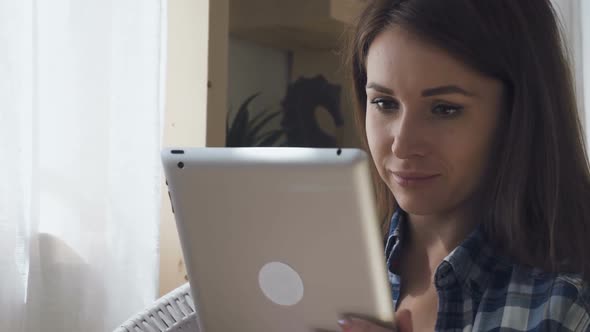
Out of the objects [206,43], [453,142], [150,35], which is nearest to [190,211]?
[453,142]

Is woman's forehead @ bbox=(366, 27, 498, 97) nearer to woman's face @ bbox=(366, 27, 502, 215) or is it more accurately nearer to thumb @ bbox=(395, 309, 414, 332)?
woman's face @ bbox=(366, 27, 502, 215)

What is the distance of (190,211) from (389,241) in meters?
0.35

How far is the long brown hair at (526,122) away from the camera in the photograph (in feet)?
3.18

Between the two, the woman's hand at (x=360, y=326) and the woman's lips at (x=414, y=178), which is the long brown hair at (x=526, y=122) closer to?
the woman's lips at (x=414, y=178)

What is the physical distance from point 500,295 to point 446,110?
220mm

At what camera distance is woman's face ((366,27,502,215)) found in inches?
38.0

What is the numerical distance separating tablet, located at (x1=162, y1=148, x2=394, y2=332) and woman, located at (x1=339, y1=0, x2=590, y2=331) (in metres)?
0.16

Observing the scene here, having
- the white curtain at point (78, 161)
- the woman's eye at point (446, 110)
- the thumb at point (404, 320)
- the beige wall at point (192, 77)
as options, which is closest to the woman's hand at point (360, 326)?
the thumb at point (404, 320)

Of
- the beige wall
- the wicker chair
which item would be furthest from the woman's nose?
the beige wall

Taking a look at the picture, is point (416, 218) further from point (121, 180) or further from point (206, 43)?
point (206, 43)

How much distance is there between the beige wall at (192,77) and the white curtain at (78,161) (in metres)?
0.19

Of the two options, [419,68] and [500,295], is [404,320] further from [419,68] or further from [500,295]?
[419,68]

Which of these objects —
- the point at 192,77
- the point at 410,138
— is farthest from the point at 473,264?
the point at 192,77

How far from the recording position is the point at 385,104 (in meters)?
1.02
